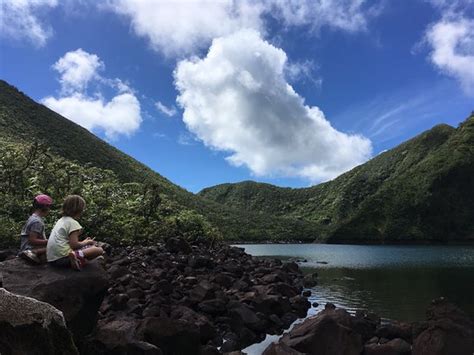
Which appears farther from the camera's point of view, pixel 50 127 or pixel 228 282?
pixel 50 127

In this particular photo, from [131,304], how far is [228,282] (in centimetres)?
768

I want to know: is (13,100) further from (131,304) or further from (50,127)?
(131,304)

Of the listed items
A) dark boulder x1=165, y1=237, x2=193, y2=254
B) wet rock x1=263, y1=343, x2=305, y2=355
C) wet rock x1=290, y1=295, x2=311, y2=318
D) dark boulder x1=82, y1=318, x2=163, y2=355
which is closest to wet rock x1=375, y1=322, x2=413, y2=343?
wet rock x1=263, y1=343, x2=305, y2=355

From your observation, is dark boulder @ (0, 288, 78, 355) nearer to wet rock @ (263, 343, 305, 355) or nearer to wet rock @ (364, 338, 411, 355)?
wet rock @ (263, 343, 305, 355)

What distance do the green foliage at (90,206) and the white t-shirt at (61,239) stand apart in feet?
72.8

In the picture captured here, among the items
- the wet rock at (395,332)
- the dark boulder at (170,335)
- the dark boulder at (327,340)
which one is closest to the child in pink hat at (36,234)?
the dark boulder at (170,335)

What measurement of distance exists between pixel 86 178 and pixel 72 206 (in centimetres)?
4503

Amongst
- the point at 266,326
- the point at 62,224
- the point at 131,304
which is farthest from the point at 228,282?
the point at 62,224

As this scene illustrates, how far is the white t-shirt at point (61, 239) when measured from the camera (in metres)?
9.41

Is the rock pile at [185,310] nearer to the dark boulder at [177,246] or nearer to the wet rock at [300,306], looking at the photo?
the wet rock at [300,306]

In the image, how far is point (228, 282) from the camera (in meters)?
23.2

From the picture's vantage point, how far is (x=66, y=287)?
31.6ft

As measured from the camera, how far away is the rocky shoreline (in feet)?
31.3

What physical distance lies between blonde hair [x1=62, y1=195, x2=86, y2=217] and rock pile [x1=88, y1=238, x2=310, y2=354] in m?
2.57
